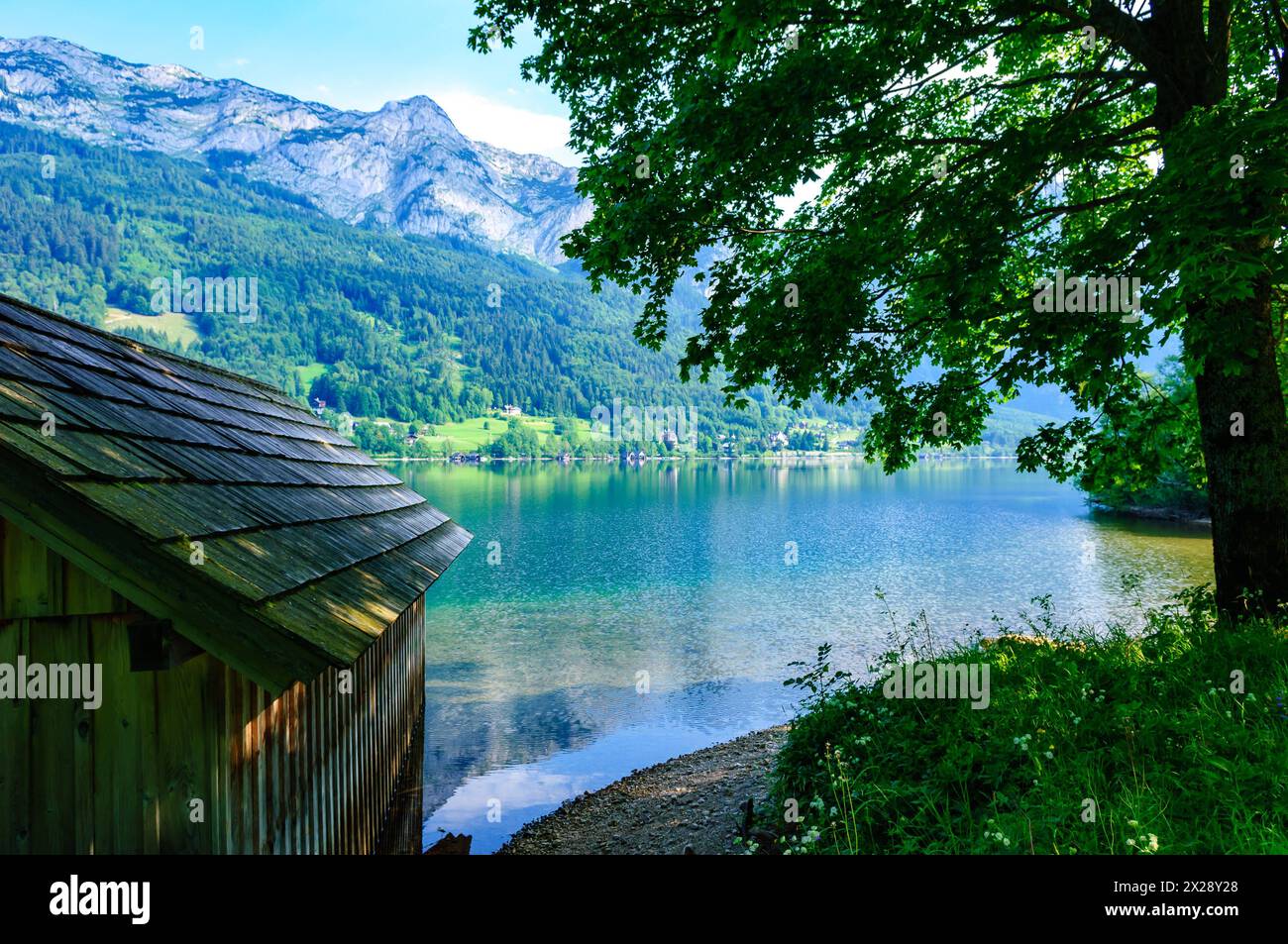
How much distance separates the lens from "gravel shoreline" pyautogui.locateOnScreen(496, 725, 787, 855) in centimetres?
902

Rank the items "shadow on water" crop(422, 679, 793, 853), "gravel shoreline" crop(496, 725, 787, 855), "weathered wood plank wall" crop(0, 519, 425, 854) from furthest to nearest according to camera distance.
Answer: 1. "shadow on water" crop(422, 679, 793, 853)
2. "gravel shoreline" crop(496, 725, 787, 855)
3. "weathered wood plank wall" crop(0, 519, 425, 854)

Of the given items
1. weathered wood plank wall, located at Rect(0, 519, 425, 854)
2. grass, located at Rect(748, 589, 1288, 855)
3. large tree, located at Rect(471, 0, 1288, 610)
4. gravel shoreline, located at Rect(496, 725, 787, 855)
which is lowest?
gravel shoreline, located at Rect(496, 725, 787, 855)

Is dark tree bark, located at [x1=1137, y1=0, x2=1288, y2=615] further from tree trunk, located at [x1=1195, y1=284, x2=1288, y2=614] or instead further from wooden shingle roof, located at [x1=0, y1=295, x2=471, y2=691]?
wooden shingle roof, located at [x1=0, y1=295, x2=471, y2=691]

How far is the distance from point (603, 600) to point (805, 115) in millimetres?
28181

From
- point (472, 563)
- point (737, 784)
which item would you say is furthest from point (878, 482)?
point (737, 784)

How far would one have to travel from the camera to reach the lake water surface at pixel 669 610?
16.4 m

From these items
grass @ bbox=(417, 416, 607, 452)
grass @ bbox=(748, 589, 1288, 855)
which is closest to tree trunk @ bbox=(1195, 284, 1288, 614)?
grass @ bbox=(748, 589, 1288, 855)

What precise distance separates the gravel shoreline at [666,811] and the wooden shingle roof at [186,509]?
15.2 ft

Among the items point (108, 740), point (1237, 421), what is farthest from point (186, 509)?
point (1237, 421)

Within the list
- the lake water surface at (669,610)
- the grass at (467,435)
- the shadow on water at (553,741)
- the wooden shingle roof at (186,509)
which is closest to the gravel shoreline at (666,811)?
the shadow on water at (553,741)

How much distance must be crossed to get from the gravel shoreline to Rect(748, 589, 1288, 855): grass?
→ 148 centimetres

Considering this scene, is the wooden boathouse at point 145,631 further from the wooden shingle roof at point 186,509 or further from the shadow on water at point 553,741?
the shadow on water at point 553,741

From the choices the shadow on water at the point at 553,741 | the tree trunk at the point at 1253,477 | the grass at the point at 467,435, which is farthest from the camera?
the grass at the point at 467,435

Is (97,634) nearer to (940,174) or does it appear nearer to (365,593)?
(365,593)
